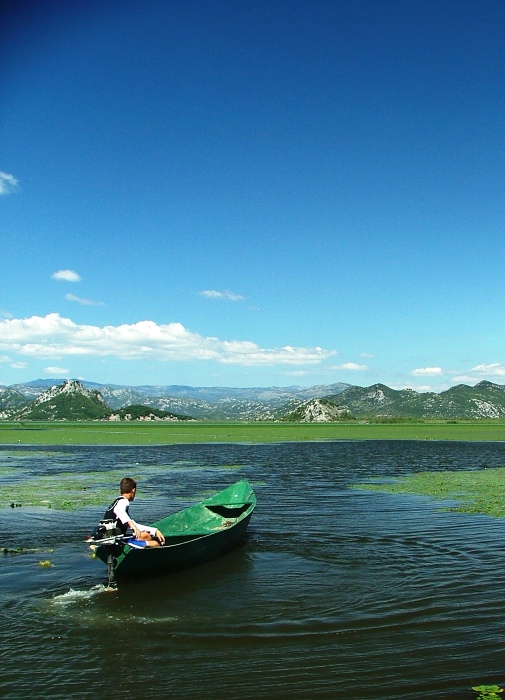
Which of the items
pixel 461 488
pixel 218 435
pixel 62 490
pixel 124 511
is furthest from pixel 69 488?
pixel 218 435

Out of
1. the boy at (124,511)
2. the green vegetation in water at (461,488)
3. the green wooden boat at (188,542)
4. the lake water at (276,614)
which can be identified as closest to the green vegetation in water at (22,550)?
the lake water at (276,614)

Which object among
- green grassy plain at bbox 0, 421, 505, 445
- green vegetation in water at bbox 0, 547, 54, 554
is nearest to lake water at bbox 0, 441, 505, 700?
green vegetation in water at bbox 0, 547, 54, 554

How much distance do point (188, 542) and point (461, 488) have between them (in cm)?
2140

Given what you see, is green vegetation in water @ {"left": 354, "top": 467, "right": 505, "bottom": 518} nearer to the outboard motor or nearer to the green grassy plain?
the outboard motor

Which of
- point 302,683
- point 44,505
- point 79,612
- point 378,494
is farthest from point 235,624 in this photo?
point 378,494

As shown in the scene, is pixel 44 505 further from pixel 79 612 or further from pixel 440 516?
pixel 440 516

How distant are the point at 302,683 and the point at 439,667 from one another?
2526mm

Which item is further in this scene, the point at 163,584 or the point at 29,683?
the point at 163,584

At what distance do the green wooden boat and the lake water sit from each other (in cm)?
42

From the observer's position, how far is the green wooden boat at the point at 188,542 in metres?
14.3

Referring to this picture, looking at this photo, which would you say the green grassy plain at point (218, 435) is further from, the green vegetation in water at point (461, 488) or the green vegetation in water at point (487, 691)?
the green vegetation in water at point (487, 691)

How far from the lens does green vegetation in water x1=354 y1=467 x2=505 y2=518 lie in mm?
25641

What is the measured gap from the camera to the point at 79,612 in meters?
13.0

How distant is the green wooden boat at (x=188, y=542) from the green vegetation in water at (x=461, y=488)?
10168 mm
